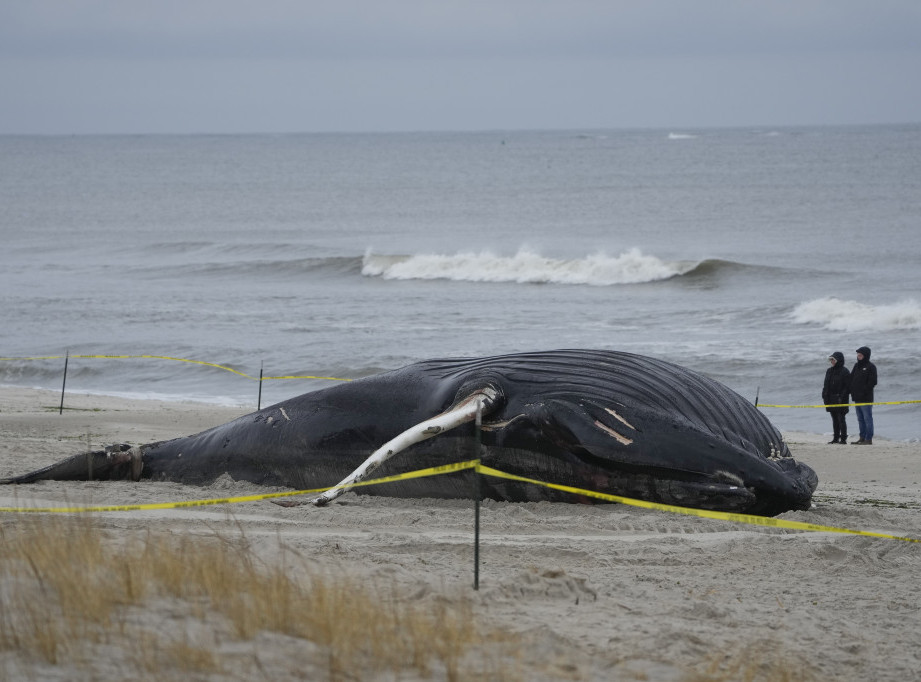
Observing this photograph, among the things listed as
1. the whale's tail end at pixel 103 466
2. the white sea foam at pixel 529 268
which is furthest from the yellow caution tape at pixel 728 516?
the white sea foam at pixel 529 268

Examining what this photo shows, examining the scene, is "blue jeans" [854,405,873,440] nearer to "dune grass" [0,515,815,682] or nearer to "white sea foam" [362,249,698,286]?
"dune grass" [0,515,815,682]

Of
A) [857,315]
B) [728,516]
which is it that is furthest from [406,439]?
[857,315]

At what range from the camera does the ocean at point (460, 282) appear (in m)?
22.6

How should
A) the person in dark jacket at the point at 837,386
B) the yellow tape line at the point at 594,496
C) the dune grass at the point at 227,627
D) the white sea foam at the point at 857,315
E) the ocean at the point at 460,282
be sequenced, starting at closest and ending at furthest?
the dune grass at the point at 227,627 → the yellow tape line at the point at 594,496 → the person in dark jacket at the point at 837,386 → the ocean at the point at 460,282 → the white sea foam at the point at 857,315

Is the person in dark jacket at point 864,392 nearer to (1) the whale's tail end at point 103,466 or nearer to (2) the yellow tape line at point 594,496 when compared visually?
(2) the yellow tape line at point 594,496

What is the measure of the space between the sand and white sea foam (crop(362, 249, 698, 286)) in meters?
30.0

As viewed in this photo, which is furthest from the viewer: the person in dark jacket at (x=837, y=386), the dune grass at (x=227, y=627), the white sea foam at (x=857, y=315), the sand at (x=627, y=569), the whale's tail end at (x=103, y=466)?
the white sea foam at (x=857, y=315)

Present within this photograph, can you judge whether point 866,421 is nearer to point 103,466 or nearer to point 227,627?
point 103,466

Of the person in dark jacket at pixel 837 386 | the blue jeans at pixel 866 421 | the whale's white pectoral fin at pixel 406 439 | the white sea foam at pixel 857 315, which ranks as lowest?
the whale's white pectoral fin at pixel 406 439

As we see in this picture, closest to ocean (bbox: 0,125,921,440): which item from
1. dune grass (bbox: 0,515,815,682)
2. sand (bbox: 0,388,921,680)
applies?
sand (bbox: 0,388,921,680)

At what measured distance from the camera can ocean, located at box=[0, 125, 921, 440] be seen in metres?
22.6

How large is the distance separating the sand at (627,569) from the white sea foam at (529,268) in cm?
3001

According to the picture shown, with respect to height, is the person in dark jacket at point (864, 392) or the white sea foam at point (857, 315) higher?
the white sea foam at point (857, 315)

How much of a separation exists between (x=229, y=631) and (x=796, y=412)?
15637 millimetres
